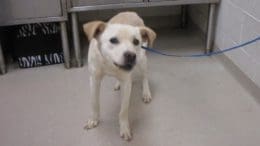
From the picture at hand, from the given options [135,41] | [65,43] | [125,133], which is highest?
[135,41]

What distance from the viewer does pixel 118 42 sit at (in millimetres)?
1604

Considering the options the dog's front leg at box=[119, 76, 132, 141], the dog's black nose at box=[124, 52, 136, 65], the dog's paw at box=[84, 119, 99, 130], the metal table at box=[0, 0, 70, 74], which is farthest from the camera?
the metal table at box=[0, 0, 70, 74]

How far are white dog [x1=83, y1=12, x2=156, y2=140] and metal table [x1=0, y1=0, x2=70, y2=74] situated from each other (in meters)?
0.59

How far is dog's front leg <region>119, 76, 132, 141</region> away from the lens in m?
1.83

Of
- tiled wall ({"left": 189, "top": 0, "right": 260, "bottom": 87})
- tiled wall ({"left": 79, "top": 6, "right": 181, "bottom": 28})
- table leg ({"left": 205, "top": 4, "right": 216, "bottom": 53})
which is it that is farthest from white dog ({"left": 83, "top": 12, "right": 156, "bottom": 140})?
tiled wall ({"left": 79, "top": 6, "right": 181, "bottom": 28})

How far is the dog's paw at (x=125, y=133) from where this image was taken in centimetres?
185

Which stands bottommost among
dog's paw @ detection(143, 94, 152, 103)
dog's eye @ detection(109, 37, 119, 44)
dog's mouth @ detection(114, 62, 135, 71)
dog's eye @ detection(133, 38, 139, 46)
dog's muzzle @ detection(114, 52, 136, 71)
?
dog's paw @ detection(143, 94, 152, 103)

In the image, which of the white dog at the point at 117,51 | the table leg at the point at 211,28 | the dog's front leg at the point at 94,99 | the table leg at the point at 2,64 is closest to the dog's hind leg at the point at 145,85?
the white dog at the point at 117,51

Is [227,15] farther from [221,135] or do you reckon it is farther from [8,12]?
[8,12]

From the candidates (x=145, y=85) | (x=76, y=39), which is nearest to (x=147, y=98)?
(x=145, y=85)

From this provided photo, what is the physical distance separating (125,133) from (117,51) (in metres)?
0.50

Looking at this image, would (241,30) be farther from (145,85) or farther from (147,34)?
(147,34)

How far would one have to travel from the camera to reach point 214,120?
1993 mm

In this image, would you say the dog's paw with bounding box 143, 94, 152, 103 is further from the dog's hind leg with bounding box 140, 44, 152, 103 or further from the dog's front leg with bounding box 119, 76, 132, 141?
the dog's front leg with bounding box 119, 76, 132, 141
